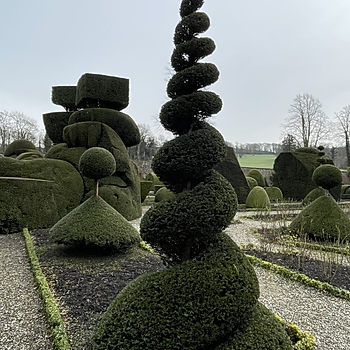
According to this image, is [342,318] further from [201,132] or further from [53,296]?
[53,296]

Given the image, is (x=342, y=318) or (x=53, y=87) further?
(x=53, y=87)

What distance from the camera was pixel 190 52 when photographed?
2.49 m

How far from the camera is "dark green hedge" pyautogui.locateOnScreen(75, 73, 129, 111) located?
10016mm

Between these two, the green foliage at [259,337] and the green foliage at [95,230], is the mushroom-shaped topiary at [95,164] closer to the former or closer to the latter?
the green foliage at [95,230]

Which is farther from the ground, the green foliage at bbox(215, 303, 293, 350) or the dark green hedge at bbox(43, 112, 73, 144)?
the dark green hedge at bbox(43, 112, 73, 144)

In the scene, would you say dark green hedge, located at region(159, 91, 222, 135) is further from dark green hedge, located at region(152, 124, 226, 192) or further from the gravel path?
the gravel path

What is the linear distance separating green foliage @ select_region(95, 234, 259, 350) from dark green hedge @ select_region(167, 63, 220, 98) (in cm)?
141

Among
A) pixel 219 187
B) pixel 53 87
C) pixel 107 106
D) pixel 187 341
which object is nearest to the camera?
pixel 187 341

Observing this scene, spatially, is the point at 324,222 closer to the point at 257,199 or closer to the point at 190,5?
the point at 190,5

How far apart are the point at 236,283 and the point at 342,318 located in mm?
2253

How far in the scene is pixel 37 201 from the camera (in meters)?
7.81

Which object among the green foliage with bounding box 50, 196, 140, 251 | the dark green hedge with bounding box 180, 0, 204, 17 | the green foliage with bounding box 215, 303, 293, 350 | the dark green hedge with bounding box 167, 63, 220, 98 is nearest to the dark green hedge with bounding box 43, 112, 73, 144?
the green foliage with bounding box 50, 196, 140, 251

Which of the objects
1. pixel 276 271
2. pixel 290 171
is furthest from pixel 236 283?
pixel 290 171

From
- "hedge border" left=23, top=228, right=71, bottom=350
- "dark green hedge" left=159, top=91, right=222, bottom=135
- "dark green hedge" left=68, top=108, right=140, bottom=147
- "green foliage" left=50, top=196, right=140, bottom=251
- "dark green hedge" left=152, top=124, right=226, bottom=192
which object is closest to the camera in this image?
"dark green hedge" left=152, top=124, right=226, bottom=192
